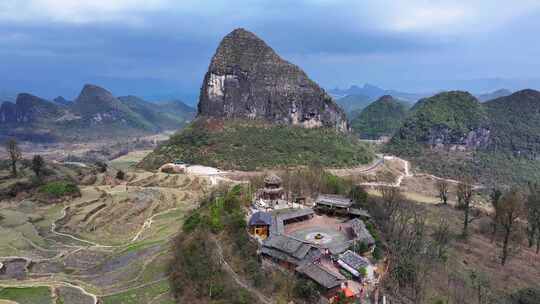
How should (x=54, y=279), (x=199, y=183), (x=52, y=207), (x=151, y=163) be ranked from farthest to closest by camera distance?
1. (x=151, y=163)
2. (x=199, y=183)
3. (x=52, y=207)
4. (x=54, y=279)

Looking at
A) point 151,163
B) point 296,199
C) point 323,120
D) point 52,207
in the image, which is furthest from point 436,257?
point 323,120

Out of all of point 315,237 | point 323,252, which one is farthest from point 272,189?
point 323,252

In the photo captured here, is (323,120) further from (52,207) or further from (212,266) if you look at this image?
(212,266)

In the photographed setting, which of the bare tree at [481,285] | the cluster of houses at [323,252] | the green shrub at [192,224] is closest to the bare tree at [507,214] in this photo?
the bare tree at [481,285]

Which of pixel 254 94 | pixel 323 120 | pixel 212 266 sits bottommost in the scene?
pixel 212 266

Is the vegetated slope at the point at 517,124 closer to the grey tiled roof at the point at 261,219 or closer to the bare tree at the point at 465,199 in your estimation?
the bare tree at the point at 465,199

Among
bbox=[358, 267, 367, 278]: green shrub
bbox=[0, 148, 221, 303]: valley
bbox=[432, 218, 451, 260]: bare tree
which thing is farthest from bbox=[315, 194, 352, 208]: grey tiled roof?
bbox=[0, 148, 221, 303]: valley
